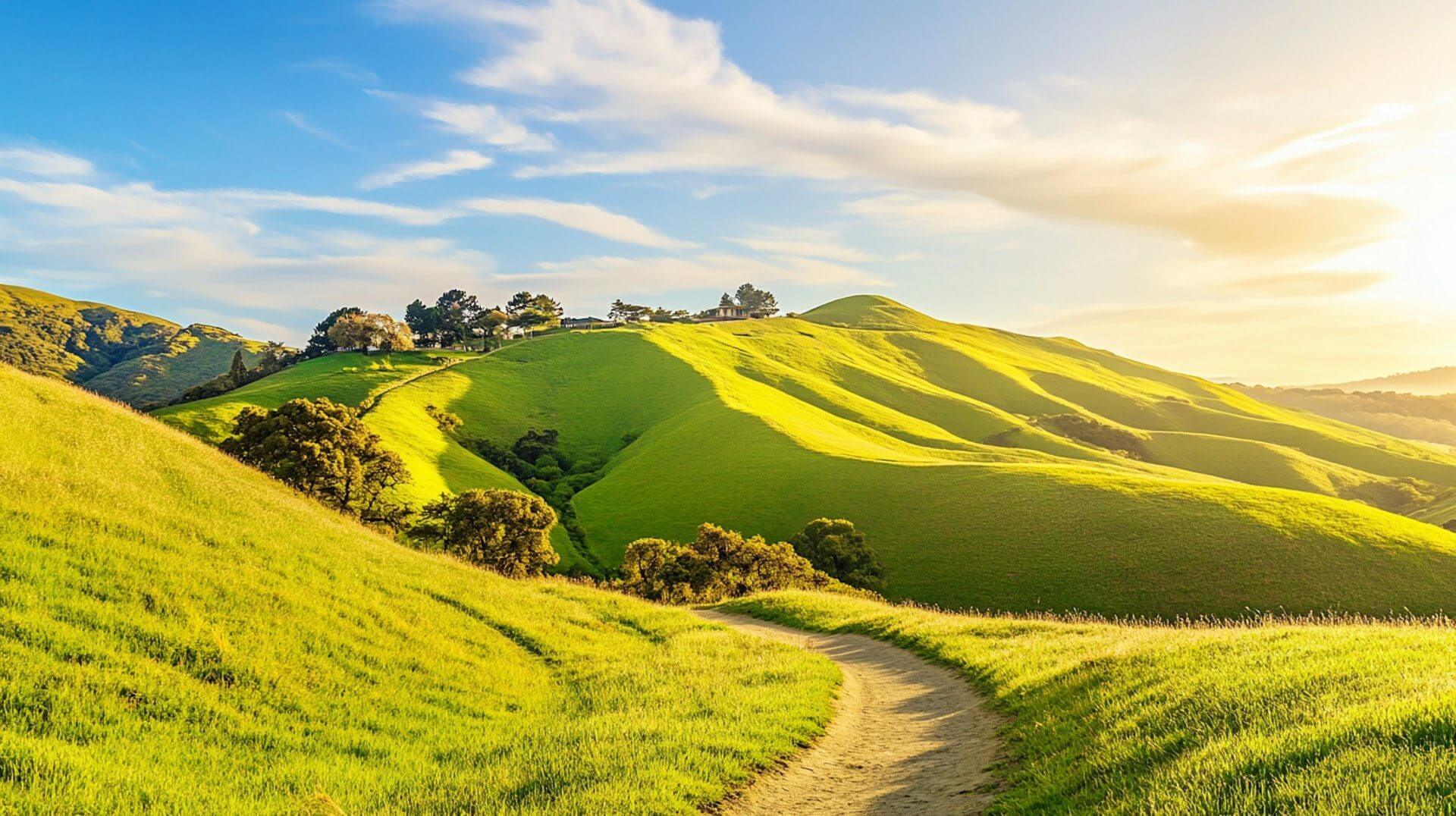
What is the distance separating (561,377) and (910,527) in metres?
101

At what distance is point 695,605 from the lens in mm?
50469

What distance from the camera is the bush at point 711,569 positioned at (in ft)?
181

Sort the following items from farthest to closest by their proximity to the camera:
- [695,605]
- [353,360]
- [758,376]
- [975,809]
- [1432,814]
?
[758,376]
[353,360]
[695,605]
[975,809]
[1432,814]

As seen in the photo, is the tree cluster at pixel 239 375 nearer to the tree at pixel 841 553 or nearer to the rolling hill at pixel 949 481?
the rolling hill at pixel 949 481

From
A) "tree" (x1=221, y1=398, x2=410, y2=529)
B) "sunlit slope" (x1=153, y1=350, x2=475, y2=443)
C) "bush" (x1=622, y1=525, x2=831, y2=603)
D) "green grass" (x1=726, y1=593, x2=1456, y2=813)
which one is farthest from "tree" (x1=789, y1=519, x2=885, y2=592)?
"sunlit slope" (x1=153, y1=350, x2=475, y2=443)

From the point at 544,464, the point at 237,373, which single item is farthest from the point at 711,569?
the point at 237,373

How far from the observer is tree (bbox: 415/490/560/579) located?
57469 millimetres

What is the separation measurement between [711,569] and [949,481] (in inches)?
1826

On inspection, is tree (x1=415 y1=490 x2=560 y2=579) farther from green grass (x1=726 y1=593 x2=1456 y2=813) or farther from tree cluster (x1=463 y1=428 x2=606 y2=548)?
green grass (x1=726 y1=593 x2=1456 y2=813)

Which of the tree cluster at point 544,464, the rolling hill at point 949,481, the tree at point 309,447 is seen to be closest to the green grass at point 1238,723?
the tree at point 309,447

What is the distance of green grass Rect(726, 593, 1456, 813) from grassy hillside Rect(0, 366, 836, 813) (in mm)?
5299

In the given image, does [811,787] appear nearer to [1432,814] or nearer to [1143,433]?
[1432,814]

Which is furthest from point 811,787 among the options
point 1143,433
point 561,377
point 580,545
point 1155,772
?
point 1143,433

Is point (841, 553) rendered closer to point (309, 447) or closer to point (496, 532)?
point (496, 532)
